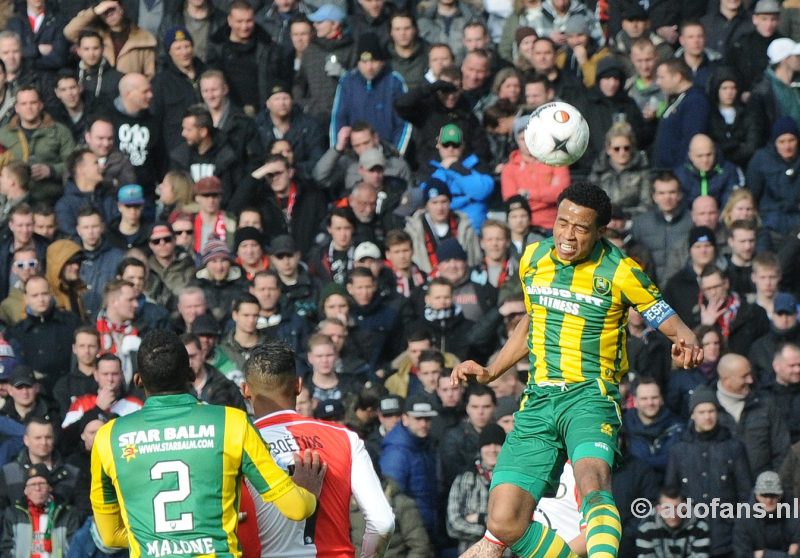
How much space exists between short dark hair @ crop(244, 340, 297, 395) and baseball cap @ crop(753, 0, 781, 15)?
12.4 m

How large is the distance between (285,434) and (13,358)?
24.7ft

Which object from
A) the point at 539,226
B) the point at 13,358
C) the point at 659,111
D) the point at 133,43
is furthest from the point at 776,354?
the point at 133,43

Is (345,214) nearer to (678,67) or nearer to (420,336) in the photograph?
(420,336)

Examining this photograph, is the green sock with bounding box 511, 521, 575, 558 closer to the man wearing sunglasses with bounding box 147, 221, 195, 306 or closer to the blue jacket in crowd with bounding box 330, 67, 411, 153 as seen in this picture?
the man wearing sunglasses with bounding box 147, 221, 195, 306

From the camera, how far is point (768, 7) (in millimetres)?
19859

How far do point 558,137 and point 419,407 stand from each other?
3629 mm

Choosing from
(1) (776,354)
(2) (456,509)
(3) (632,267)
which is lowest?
(2) (456,509)

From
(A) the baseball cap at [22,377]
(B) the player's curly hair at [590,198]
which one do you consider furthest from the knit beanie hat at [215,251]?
(B) the player's curly hair at [590,198]

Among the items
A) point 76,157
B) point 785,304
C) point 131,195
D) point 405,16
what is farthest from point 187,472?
point 405,16

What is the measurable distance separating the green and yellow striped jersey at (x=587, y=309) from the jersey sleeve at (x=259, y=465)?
9.04 ft

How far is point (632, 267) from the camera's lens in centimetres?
1045

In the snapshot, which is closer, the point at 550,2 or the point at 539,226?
the point at 539,226

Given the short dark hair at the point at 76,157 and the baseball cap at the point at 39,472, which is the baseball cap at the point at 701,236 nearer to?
the short dark hair at the point at 76,157

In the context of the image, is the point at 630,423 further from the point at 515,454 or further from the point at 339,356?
the point at 515,454
